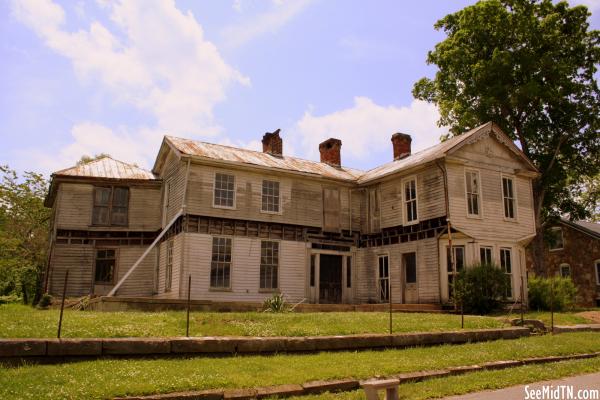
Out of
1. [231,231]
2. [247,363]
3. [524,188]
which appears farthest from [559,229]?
[247,363]

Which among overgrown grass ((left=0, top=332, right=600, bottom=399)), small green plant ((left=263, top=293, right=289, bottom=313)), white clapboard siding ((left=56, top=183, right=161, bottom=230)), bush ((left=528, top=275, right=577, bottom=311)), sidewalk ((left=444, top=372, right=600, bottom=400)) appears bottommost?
sidewalk ((left=444, top=372, right=600, bottom=400))

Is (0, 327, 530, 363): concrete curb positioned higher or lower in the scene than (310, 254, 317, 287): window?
lower

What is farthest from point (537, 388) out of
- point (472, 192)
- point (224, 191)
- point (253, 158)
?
point (253, 158)

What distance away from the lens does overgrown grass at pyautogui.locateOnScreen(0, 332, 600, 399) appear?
7379 millimetres

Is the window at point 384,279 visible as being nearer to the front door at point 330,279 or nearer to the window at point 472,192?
the front door at point 330,279

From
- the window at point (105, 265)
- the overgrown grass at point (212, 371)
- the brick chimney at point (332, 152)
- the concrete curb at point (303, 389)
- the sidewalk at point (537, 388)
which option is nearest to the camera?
the overgrown grass at point (212, 371)

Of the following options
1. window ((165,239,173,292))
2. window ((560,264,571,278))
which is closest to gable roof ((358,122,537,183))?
window ((165,239,173,292))

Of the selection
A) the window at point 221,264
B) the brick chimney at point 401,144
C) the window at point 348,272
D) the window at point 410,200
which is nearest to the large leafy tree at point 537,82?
the brick chimney at point 401,144

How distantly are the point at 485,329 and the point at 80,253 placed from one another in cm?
1768

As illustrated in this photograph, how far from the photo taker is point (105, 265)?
2406cm

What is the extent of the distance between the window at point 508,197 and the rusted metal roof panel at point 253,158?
680 cm

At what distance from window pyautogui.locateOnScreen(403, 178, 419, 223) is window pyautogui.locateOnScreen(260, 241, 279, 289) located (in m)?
5.84

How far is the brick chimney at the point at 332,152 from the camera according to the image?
96.1ft

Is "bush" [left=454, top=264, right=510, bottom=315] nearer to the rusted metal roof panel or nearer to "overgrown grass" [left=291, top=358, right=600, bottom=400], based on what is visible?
"overgrown grass" [left=291, top=358, right=600, bottom=400]
